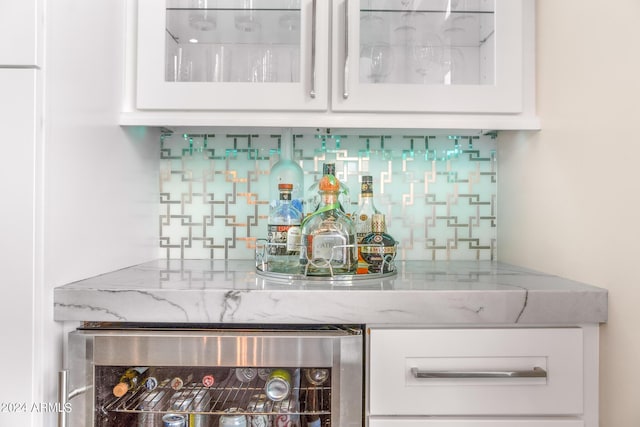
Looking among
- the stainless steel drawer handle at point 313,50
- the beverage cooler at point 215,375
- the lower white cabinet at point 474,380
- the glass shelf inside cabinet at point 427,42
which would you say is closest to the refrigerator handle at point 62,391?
the beverage cooler at point 215,375

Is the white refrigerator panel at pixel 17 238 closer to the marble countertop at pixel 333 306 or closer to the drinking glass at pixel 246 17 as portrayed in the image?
the marble countertop at pixel 333 306

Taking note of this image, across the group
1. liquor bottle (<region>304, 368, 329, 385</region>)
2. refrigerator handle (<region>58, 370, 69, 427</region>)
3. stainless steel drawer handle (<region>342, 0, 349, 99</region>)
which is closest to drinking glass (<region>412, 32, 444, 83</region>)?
stainless steel drawer handle (<region>342, 0, 349, 99</region>)

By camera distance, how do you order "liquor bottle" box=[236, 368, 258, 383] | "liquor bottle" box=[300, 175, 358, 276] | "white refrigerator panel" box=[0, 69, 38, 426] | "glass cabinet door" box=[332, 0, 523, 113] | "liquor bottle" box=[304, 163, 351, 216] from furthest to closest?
"liquor bottle" box=[304, 163, 351, 216] → "glass cabinet door" box=[332, 0, 523, 113] → "liquor bottle" box=[300, 175, 358, 276] → "liquor bottle" box=[236, 368, 258, 383] → "white refrigerator panel" box=[0, 69, 38, 426]

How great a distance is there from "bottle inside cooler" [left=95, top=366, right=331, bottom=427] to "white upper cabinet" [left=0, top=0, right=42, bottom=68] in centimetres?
62

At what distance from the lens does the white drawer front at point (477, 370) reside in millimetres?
903

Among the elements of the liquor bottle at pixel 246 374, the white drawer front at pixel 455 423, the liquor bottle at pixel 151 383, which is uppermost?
the liquor bottle at pixel 246 374

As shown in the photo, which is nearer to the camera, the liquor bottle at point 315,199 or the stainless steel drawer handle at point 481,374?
the stainless steel drawer handle at point 481,374

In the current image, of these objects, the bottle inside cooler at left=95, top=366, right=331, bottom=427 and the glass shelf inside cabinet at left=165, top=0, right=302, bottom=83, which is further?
the glass shelf inside cabinet at left=165, top=0, right=302, bottom=83

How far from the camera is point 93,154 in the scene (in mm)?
1070

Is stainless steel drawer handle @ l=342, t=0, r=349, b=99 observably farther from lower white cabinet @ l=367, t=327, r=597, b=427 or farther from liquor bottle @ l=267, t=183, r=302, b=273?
lower white cabinet @ l=367, t=327, r=597, b=427

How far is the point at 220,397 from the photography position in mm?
981

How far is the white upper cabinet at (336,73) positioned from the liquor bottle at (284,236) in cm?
23

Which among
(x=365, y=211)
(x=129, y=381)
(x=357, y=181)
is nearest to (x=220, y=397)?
(x=129, y=381)

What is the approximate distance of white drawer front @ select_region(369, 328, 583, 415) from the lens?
35.5 inches
